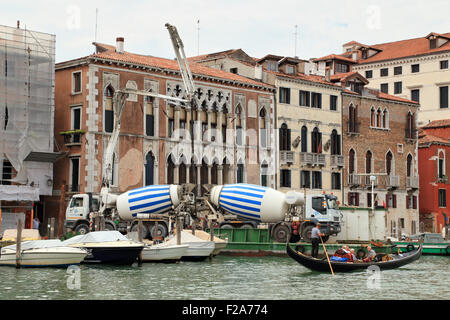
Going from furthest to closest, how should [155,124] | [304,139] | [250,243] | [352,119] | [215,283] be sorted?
1. [352,119]
2. [304,139]
3. [155,124]
4. [250,243]
5. [215,283]

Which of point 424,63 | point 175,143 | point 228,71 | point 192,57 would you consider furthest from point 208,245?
point 424,63

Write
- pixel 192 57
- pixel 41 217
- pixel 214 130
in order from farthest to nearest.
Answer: pixel 192 57 → pixel 214 130 → pixel 41 217

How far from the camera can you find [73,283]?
23891mm

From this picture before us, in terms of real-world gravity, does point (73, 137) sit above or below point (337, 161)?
above

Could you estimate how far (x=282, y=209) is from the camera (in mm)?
38250

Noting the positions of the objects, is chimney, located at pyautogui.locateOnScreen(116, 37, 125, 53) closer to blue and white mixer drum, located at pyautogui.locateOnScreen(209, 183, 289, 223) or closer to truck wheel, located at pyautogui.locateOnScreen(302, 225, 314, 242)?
blue and white mixer drum, located at pyautogui.locateOnScreen(209, 183, 289, 223)

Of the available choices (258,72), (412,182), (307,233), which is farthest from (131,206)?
(412,182)

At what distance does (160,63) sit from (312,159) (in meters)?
11.1

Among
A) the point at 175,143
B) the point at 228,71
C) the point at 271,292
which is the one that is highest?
the point at 228,71

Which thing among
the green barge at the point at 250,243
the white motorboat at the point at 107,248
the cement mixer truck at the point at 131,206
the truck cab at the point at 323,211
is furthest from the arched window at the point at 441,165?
the white motorboat at the point at 107,248

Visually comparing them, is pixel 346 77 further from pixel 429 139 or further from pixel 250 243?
pixel 250 243
